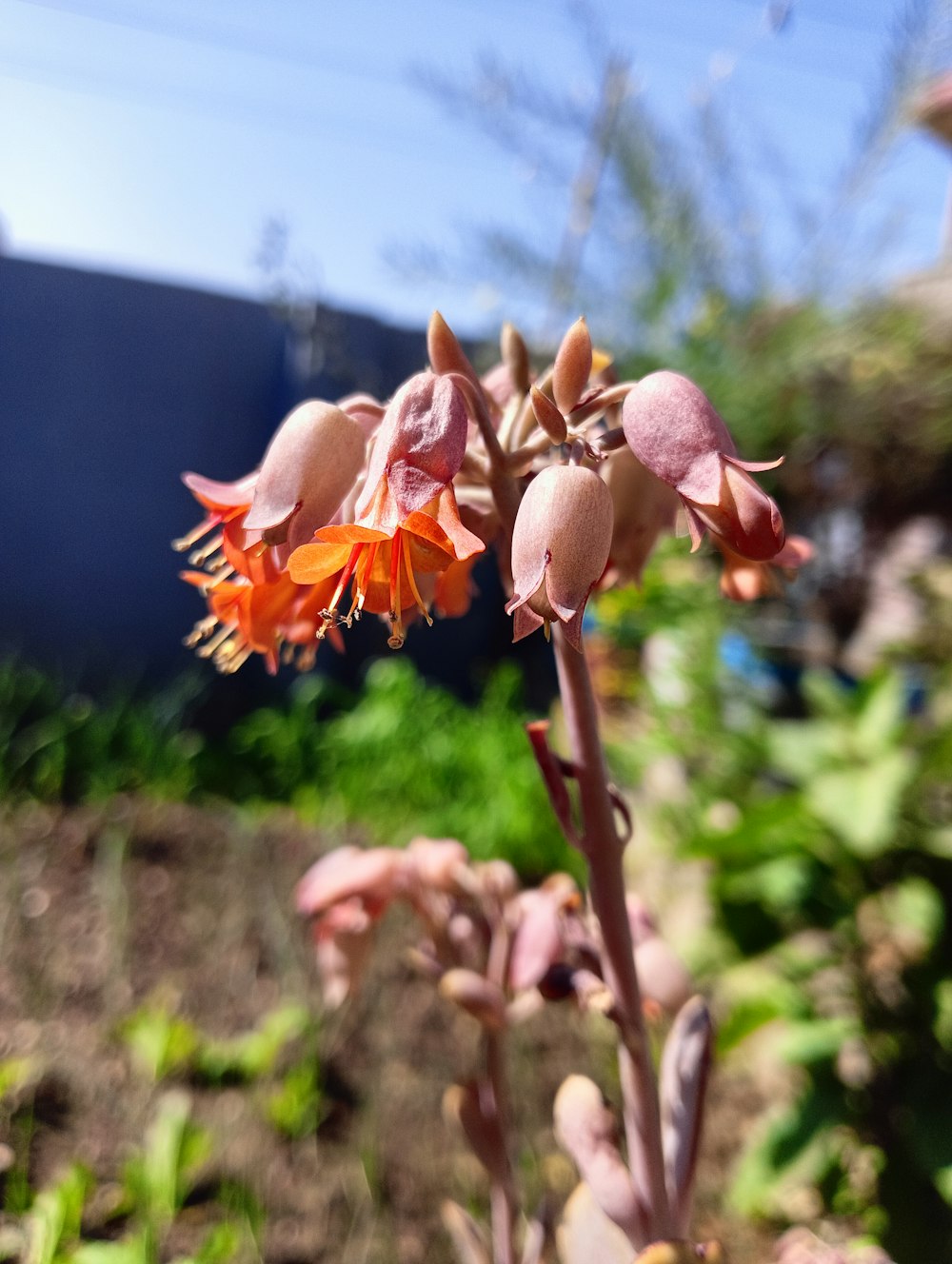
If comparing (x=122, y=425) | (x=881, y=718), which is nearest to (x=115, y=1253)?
(x=881, y=718)

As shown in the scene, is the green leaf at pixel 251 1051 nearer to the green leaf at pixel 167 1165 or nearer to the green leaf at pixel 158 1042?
the green leaf at pixel 158 1042

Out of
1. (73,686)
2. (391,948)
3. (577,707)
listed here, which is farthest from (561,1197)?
(73,686)

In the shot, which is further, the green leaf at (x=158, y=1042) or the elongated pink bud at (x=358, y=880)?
the green leaf at (x=158, y=1042)

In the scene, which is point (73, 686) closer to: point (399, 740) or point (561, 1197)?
point (399, 740)

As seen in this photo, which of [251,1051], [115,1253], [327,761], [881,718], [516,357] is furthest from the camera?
[327,761]

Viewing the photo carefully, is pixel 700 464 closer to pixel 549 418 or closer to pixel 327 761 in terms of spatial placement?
pixel 549 418

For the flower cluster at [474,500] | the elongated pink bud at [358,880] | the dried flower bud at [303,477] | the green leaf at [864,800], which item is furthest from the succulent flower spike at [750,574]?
the green leaf at [864,800]
